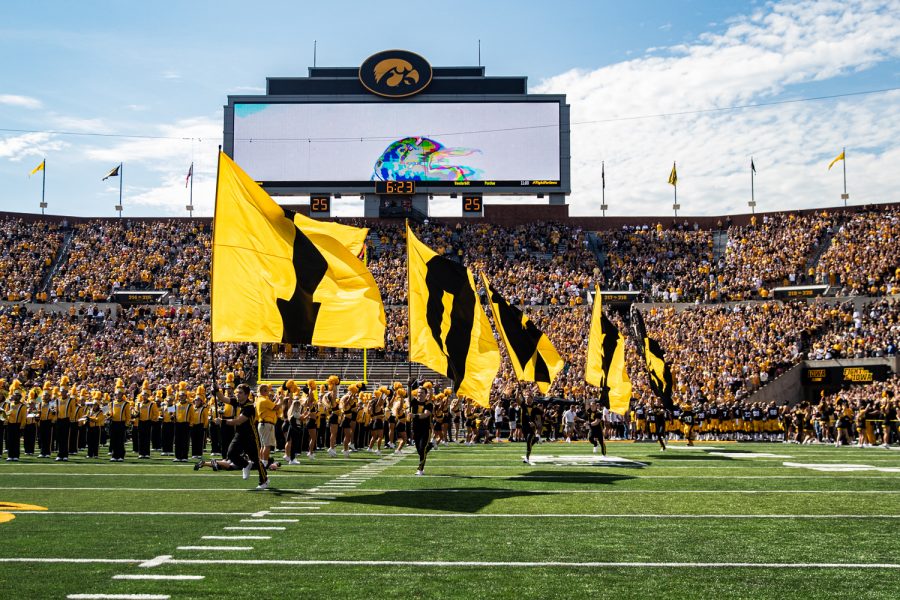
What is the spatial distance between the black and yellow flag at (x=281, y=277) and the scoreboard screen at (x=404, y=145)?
111 ft

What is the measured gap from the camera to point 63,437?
683 inches

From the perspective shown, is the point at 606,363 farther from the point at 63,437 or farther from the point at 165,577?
the point at 165,577

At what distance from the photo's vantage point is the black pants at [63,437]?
56.4 feet

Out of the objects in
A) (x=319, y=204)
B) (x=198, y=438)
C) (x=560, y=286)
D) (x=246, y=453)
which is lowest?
(x=198, y=438)

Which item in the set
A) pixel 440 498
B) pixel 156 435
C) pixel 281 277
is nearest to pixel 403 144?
pixel 156 435

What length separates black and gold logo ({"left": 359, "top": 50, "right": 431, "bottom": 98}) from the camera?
46406 mm

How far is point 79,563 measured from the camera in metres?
6.27

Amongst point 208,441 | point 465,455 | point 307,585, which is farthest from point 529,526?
point 208,441

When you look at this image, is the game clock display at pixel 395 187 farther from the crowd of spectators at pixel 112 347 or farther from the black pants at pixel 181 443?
the black pants at pixel 181 443

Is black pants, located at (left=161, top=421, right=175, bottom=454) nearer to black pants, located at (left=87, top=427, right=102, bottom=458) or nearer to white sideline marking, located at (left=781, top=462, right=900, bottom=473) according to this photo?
black pants, located at (left=87, top=427, right=102, bottom=458)

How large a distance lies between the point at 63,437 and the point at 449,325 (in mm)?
8771

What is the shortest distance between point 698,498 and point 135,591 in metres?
7.18

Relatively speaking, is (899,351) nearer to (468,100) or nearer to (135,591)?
(468,100)

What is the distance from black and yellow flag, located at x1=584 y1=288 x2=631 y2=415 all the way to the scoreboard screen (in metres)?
27.0
